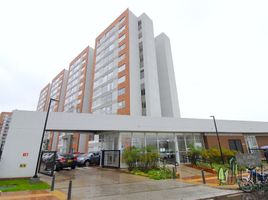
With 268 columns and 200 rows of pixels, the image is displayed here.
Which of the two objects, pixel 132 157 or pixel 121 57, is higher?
pixel 121 57

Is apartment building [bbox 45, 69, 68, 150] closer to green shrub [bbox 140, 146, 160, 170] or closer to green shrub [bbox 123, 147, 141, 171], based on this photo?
green shrub [bbox 123, 147, 141, 171]

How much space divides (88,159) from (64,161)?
4367 mm

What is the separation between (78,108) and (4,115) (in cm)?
10368

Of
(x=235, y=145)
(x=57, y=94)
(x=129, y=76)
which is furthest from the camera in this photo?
(x=57, y=94)

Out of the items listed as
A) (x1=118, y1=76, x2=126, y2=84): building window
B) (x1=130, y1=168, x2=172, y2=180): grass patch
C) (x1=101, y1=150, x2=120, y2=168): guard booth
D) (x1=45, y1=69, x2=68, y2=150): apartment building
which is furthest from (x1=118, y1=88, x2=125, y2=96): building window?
(x1=45, y1=69, x2=68, y2=150): apartment building

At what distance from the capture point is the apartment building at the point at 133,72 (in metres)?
34.7

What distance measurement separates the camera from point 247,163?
995 cm

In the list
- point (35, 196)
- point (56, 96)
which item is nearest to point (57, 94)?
point (56, 96)

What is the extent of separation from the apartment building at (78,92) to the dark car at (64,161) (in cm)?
2295

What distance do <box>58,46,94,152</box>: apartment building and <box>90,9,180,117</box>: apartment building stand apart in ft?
20.7

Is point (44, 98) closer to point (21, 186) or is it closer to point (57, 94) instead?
point (57, 94)

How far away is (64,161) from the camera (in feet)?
54.8

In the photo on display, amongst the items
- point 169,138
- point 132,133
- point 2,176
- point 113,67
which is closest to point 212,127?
point 169,138

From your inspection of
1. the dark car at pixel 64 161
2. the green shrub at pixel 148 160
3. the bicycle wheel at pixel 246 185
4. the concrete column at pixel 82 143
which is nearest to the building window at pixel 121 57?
the concrete column at pixel 82 143
